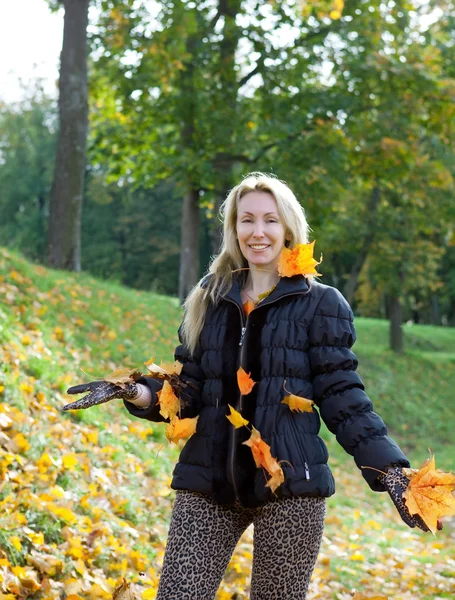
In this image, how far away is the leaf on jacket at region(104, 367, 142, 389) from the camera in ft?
9.39

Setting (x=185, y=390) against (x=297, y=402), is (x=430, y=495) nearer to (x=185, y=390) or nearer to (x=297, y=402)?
(x=297, y=402)

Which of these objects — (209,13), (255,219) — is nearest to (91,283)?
(209,13)

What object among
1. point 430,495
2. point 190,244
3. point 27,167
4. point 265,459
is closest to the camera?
point 430,495

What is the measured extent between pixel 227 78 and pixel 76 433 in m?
9.86

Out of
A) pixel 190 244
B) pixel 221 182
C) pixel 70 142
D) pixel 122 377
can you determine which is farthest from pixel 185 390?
pixel 190 244

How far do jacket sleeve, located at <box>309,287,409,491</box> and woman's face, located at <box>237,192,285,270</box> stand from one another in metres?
0.29

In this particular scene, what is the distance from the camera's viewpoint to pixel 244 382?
281 centimetres

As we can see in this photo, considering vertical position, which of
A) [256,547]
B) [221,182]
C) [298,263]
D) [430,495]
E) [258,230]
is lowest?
[256,547]

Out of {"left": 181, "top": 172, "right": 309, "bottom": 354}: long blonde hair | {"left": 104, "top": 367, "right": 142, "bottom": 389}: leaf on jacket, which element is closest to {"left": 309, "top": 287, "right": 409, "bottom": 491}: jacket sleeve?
{"left": 181, "top": 172, "right": 309, "bottom": 354}: long blonde hair

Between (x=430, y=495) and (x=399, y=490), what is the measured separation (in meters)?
0.10

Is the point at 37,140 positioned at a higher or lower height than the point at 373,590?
higher

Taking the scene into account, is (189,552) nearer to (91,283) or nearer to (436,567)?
(436,567)

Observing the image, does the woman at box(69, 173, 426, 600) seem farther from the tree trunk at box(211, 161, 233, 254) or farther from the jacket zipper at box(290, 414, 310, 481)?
the tree trunk at box(211, 161, 233, 254)

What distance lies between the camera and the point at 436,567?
6.20 m
